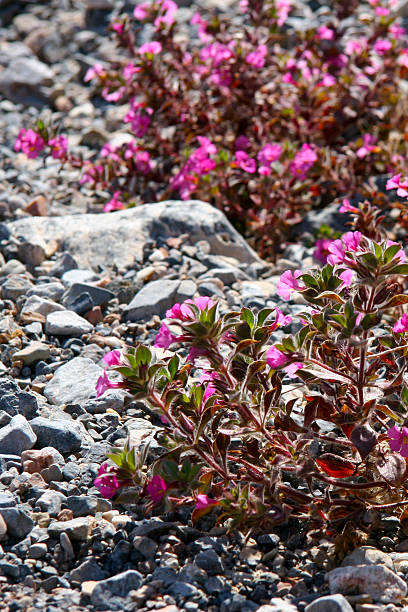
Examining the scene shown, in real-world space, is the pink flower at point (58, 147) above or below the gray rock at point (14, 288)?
above

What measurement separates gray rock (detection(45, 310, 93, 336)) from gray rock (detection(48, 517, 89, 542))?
1361 millimetres

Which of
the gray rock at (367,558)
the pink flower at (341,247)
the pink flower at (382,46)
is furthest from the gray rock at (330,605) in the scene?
the pink flower at (382,46)

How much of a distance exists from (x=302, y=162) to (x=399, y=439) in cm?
278

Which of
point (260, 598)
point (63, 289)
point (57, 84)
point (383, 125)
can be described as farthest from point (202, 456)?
point (57, 84)

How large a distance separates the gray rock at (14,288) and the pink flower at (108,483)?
5.66 feet

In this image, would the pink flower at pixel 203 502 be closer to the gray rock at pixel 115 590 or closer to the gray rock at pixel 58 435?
the gray rock at pixel 115 590

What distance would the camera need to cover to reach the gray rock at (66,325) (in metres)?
3.78

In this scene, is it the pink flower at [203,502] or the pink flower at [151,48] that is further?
the pink flower at [151,48]

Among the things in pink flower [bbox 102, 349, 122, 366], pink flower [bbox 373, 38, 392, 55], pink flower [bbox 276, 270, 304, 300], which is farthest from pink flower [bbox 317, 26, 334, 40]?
pink flower [bbox 102, 349, 122, 366]

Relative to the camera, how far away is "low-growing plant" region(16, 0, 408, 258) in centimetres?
508

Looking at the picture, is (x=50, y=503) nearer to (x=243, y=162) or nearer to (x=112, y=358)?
(x=112, y=358)

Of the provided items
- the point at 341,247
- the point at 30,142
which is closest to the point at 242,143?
the point at 30,142

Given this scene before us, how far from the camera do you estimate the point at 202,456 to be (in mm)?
2604

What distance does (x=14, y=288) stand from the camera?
13.5ft
